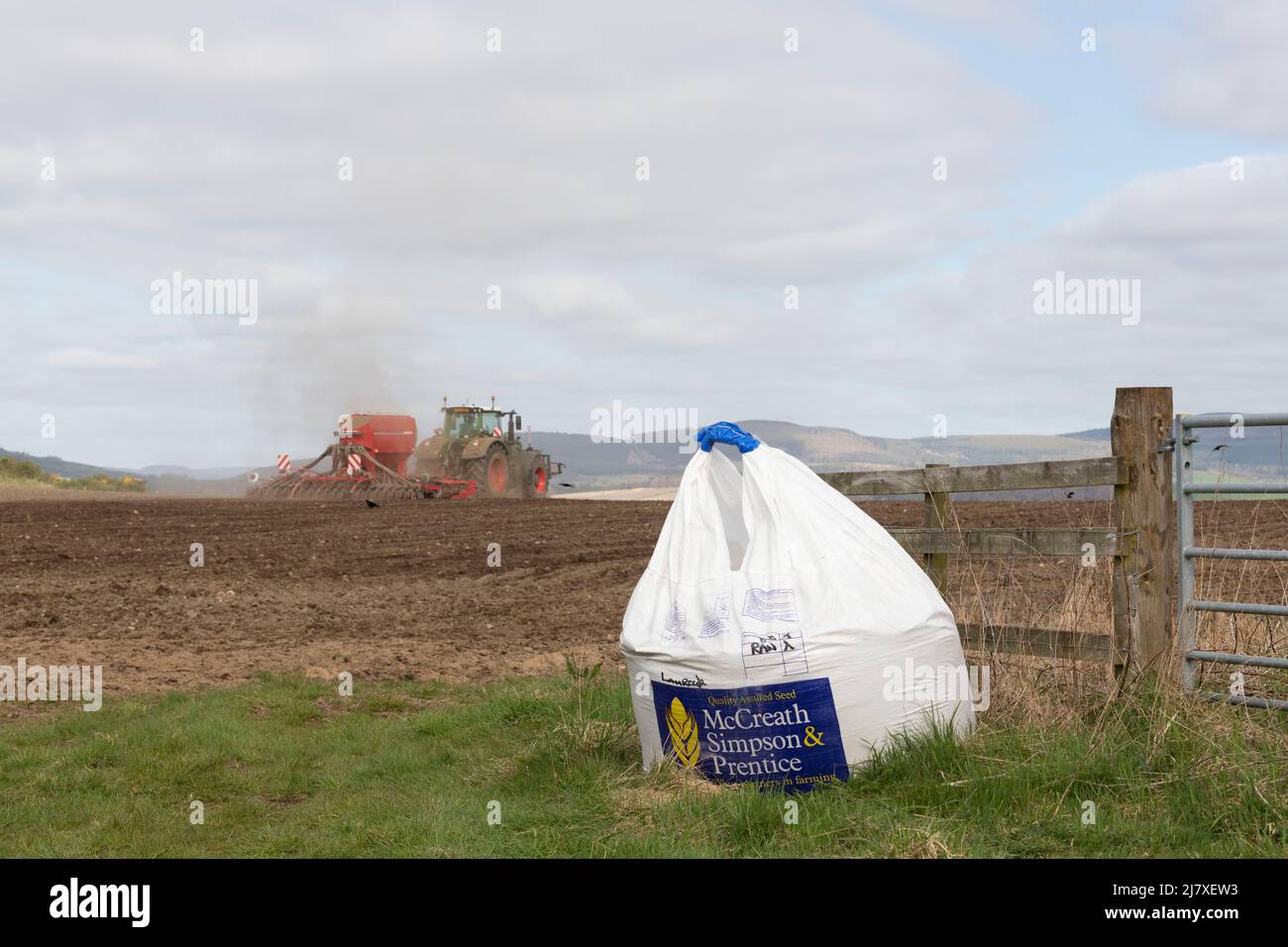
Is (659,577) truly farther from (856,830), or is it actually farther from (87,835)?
(87,835)

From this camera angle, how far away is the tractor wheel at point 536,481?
33656 mm

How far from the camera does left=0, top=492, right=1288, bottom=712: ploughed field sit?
7.89 metres

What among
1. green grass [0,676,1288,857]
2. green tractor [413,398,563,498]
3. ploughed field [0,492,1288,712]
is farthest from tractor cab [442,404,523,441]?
green grass [0,676,1288,857]

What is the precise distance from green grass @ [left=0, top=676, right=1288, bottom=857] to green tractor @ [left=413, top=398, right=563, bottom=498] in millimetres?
25323

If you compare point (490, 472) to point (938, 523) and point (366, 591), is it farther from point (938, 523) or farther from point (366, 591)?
point (938, 523)

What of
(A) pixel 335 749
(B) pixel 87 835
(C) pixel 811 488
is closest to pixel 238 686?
(A) pixel 335 749

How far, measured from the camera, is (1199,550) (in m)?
4.86

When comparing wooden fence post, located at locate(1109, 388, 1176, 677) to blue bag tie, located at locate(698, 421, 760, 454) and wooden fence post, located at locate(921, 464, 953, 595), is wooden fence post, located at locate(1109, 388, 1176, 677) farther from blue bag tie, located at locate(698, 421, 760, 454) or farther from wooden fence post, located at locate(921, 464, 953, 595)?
blue bag tie, located at locate(698, 421, 760, 454)

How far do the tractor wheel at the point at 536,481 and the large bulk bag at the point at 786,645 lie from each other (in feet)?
93.6

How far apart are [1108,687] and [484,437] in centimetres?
2820

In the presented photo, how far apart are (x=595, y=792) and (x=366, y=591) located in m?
8.34

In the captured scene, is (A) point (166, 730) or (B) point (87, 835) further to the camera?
(A) point (166, 730)
